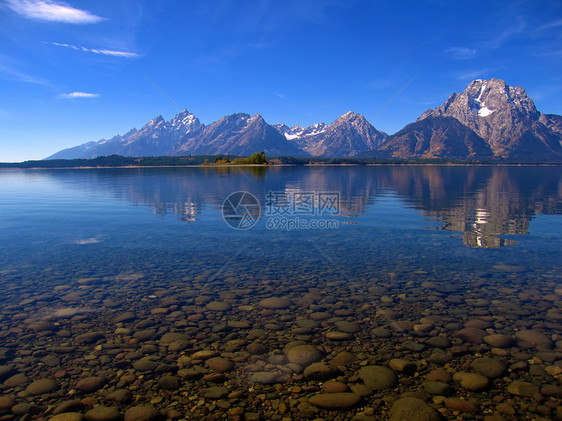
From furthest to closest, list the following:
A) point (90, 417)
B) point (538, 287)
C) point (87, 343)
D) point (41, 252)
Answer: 1. point (41, 252)
2. point (538, 287)
3. point (87, 343)
4. point (90, 417)

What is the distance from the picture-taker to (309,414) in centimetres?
892

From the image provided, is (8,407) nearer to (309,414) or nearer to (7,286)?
(309,414)

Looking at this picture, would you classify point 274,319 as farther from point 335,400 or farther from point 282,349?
point 335,400

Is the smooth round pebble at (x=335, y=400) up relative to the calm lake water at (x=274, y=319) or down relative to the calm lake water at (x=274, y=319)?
down

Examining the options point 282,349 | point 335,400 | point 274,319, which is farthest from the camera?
point 274,319

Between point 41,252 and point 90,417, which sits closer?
point 90,417

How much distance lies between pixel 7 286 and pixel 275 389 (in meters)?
16.3

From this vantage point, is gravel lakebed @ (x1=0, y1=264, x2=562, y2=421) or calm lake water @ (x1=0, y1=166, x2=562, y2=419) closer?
gravel lakebed @ (x1=0, y1=264, x2=562, y2=421)

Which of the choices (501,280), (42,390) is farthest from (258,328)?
(501,280)

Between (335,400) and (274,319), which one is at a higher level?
(274,319)

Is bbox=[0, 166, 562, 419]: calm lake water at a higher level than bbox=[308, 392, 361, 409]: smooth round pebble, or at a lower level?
higher

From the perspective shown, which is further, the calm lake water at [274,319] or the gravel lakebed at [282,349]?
the calm lake water at [274,319]

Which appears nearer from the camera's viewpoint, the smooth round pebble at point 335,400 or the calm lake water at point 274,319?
the smooth round pebble at point 335,400

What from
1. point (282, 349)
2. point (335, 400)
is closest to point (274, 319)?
point (282, 349)
